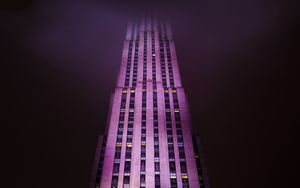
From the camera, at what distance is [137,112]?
6506cm

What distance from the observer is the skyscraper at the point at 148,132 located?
168ft

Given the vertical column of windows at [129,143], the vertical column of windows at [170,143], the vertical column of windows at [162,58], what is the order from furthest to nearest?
the vertical column of windows at [162,58] → the vertical column of windows at [129,143] → the vertical column of windows at [170,143]

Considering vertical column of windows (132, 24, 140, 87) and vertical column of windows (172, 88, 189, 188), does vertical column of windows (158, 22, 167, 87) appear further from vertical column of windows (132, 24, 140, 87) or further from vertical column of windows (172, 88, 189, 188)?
vertical column of windows (172, 88, 189, 188)

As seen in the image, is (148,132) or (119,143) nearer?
(119,143)

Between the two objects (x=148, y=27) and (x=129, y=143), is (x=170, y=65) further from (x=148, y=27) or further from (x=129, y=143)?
(x=129, y=143)

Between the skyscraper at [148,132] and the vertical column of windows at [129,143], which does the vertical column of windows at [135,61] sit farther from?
the vertical column of windows at [129,143]

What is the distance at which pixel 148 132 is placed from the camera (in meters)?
59.3

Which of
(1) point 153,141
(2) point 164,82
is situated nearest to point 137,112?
(1) point 153,141

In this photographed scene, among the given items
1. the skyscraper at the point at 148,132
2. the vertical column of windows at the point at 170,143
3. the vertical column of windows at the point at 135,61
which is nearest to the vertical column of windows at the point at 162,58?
the skyscraper at the point at 148,132

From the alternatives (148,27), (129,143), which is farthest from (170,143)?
(148,27)

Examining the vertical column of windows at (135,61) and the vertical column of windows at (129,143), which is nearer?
the vertical column of windows at (129,143)

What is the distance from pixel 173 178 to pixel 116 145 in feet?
41.0

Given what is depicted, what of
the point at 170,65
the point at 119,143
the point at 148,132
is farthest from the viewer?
the point at 170,65

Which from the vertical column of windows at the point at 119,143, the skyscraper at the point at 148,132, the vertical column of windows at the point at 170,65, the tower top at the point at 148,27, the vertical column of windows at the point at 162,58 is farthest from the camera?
the tower top at the point at 148,27
